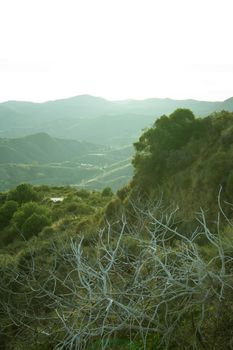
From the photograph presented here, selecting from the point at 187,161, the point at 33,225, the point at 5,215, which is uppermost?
the point at 187,161

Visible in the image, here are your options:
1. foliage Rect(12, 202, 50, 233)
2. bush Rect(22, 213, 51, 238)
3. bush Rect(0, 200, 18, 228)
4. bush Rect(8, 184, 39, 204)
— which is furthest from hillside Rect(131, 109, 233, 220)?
bush Rect(8, 184, 39, 204)

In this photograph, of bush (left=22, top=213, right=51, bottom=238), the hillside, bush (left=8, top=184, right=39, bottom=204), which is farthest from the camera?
bush (left=8, top=184, right=39, bottom=204)

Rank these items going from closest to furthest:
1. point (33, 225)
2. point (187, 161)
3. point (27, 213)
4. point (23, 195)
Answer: point (187, 161) → point (33, 225) → point (27, 213) → point (23, 195)

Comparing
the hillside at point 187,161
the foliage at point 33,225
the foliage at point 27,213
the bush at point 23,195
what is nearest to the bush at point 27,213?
the foliage at point 27,213

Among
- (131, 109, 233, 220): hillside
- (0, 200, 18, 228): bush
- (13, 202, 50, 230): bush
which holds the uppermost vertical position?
(131, 109, 233, 220): hillside

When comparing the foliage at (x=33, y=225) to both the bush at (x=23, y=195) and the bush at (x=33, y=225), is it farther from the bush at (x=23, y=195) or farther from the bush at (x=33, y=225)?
the bush at (x=23, y=195)

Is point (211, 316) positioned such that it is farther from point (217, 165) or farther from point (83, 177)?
point (83, 177)

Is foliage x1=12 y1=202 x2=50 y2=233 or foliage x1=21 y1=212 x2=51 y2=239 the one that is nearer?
foliage x1=21 y1=212 x2=51 y2=239

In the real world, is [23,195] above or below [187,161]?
below

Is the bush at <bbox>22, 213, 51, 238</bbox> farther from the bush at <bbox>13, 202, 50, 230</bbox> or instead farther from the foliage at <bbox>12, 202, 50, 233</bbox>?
the bush at <bbox>13, 202, 50, 230</bbox>

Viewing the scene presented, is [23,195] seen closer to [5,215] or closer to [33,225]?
[5,215]

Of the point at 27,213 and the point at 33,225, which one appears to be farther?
the point at 27,213

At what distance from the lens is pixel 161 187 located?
24.0 metres

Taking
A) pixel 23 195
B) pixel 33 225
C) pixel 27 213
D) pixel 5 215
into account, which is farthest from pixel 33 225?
pixel 23 195
